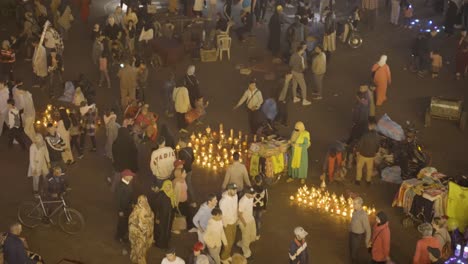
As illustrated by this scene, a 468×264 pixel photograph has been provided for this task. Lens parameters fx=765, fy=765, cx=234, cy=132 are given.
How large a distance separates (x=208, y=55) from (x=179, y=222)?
32.2 ft

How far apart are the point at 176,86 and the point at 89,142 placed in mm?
2696

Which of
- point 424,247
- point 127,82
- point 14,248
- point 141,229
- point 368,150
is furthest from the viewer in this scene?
point 127,82

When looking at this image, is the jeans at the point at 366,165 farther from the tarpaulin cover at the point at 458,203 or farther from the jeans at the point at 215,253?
the jeans at the point at 215,253

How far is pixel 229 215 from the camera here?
1386 cm

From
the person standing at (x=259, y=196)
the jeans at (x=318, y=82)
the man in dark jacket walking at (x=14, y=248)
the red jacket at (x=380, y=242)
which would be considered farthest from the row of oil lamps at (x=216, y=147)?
the man in dark jacket walking at (x=14, y=248)

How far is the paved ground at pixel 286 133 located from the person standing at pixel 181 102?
2.30 feet

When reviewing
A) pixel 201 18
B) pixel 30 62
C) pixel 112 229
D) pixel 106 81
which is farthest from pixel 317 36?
pixel 112 229

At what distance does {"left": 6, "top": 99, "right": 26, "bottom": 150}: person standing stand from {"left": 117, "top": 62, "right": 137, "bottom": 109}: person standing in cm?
285

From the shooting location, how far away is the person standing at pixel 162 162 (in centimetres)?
1509

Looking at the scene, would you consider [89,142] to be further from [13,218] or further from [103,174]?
[13,218]

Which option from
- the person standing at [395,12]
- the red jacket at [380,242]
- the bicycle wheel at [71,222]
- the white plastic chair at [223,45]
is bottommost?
the bicycle wheel at [71,222]

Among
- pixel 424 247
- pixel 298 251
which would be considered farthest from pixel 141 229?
pixel 424 247

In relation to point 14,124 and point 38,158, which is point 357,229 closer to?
point 38,158

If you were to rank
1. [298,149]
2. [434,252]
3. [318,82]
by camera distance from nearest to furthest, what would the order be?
1. [434,252]
2. [298,149]
3. [318,82]
